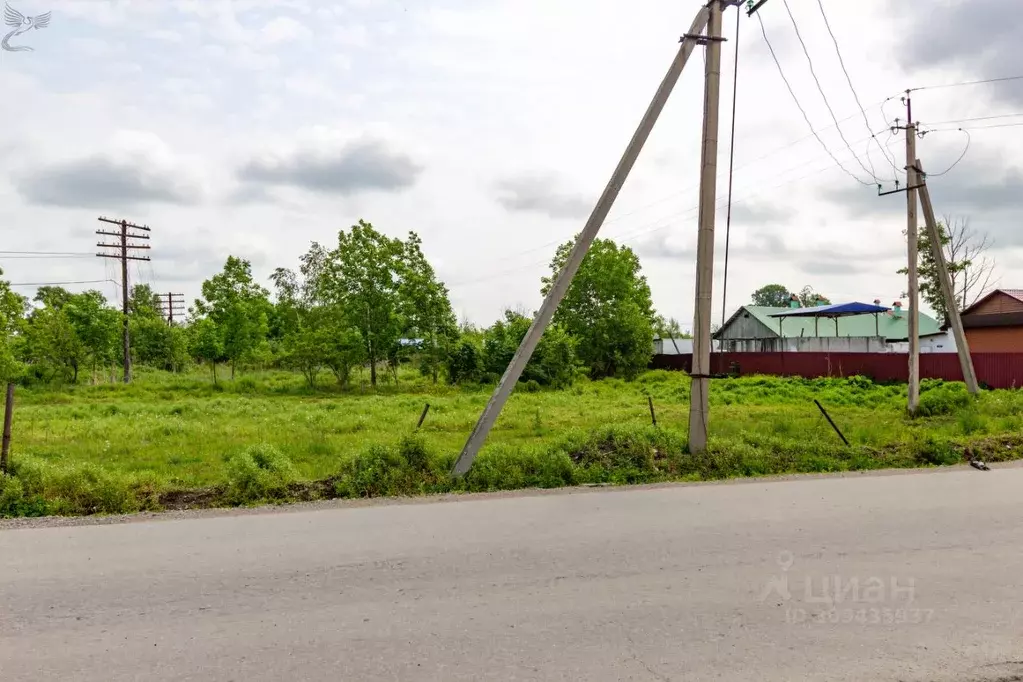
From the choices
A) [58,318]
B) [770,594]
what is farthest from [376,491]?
[58,318]

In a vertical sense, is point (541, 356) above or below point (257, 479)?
above

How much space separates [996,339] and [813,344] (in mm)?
13329

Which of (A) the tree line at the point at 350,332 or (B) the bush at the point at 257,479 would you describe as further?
(A) the tree line at the point at 350,332

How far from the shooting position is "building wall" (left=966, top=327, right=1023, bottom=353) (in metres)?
32.8

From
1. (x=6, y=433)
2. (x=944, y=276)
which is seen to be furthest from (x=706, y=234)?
(x=944, y=276)

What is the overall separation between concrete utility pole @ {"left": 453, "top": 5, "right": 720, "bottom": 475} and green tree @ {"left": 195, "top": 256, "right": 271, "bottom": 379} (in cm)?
2899

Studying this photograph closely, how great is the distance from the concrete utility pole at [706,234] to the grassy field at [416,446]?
611 mm

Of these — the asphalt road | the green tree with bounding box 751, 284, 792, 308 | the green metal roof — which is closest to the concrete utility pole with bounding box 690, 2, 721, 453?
the asphalt road

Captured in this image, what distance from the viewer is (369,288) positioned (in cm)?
3538

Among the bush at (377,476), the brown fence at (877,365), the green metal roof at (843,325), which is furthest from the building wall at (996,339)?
the bush at (377,476)

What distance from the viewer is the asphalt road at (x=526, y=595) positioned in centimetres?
395

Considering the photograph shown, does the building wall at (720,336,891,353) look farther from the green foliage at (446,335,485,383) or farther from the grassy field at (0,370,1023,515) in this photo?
the grassy field at (0,370,1023,515)
